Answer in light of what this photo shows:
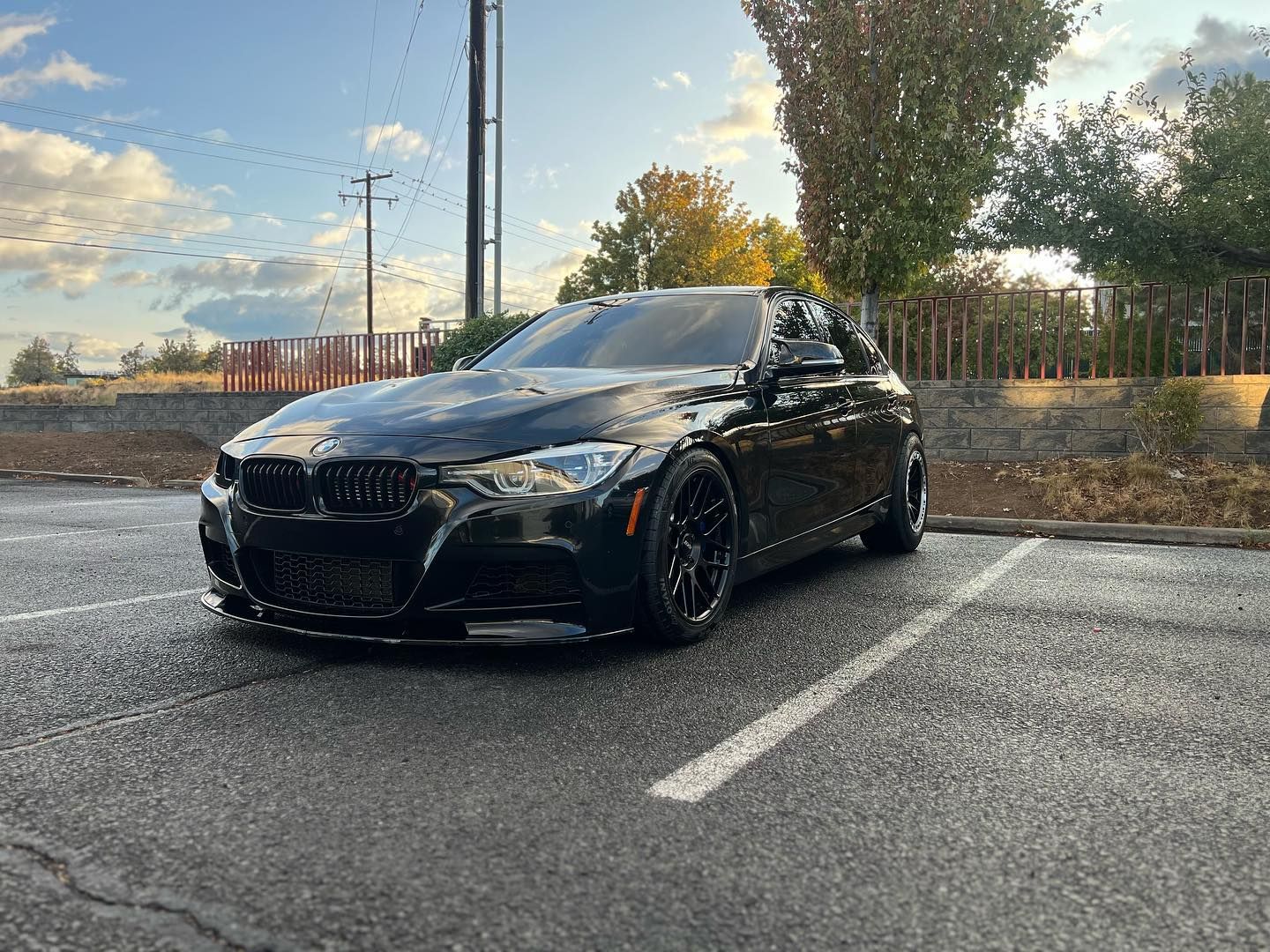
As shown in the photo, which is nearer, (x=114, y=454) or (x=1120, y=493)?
(x=1120, y=493)

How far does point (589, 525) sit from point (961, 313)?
978 centimetres

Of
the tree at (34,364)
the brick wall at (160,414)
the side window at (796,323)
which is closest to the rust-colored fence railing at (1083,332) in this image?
the side window at (796,323)

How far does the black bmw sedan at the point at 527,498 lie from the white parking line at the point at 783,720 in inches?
25.5

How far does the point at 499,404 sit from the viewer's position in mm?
3895

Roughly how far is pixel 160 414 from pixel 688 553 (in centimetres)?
1873

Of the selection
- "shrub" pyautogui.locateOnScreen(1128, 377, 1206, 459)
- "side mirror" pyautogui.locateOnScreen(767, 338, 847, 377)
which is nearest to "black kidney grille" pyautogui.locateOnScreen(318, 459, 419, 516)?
"side mirror" pyautogui.locateOnScreen(767, 338, 847, 377)

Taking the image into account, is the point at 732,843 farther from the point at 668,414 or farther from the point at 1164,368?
the point at 1164,368

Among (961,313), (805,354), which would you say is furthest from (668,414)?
(961,313)

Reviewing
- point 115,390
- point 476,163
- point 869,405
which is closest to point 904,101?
point 869,405

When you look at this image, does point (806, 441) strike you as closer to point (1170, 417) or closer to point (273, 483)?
point (273, 483)

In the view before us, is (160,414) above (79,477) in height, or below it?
above

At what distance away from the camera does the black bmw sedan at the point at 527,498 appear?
11.5ft

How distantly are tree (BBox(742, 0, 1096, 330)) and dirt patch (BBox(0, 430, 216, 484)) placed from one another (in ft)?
32.2

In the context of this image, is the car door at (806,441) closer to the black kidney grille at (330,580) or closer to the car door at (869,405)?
the car door at (869,405)
